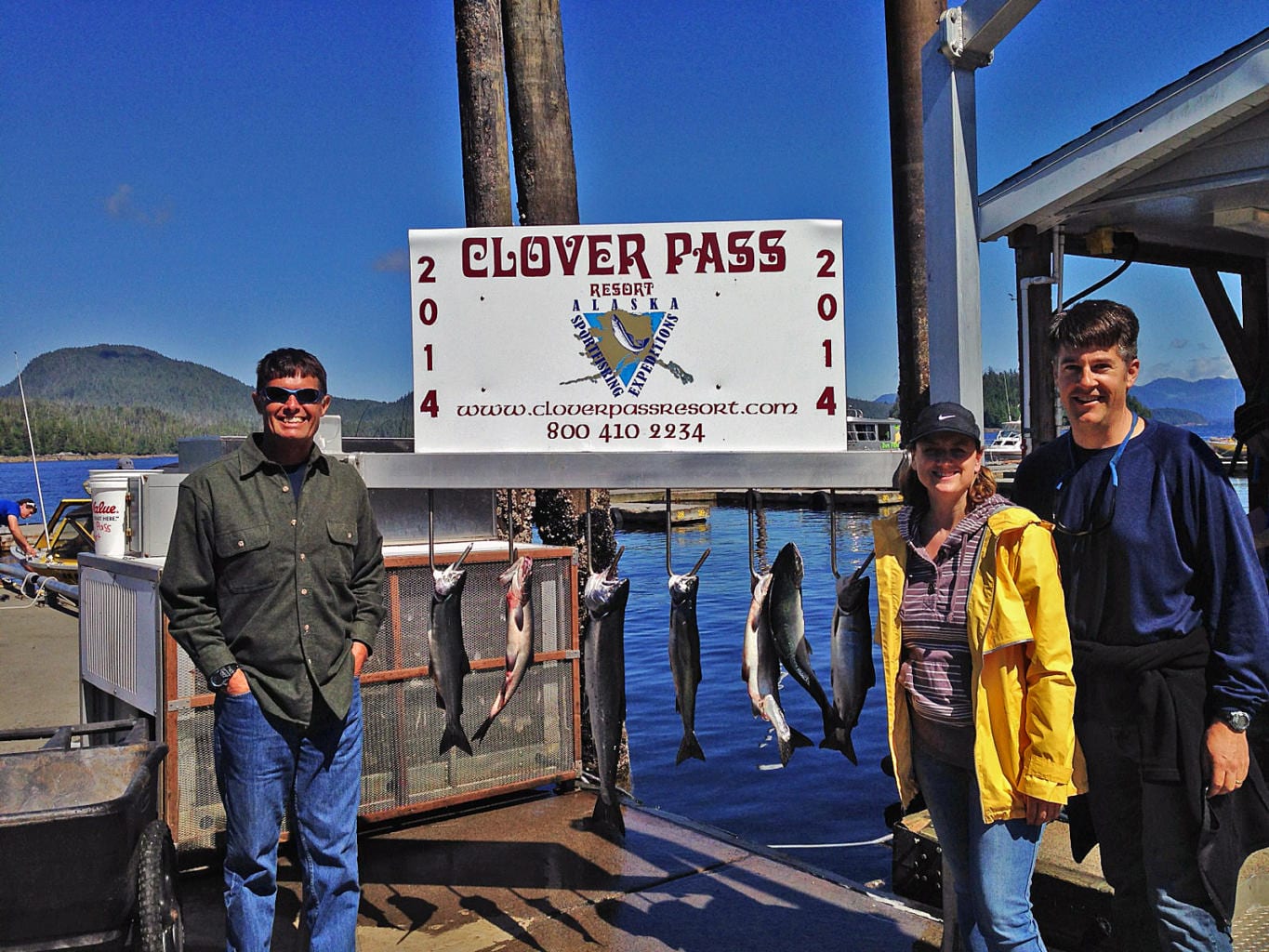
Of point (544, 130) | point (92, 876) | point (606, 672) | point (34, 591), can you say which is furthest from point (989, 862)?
point (34, 591)

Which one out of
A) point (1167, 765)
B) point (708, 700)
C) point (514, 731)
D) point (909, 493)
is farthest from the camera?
point (708, 700)

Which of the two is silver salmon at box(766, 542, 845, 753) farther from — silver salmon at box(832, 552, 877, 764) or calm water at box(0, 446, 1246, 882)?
calm water at box(0, 446, 1246, 882)

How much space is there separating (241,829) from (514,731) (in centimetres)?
318

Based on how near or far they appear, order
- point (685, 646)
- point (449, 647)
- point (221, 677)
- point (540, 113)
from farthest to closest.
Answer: point (540, 113) < point (449, 647) < point (685, 646) < point (221, 677)

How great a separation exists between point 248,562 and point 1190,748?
2869 millimetres

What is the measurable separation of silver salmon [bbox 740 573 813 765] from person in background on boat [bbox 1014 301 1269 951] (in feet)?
3.96

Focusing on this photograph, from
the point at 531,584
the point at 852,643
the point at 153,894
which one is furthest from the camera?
the point at 531,584

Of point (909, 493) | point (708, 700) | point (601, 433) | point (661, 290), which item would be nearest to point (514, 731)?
point (601, 433)

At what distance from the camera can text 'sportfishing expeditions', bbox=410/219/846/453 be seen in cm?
419

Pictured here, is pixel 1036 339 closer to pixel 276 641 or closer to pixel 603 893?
pixel 603 893

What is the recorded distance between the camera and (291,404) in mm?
3611

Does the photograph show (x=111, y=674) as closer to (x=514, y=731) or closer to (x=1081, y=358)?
(x=514, y=731)

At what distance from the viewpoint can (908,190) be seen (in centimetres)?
652

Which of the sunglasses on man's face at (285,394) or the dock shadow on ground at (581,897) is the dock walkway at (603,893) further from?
the sunglasses on man's face at (285,394)
